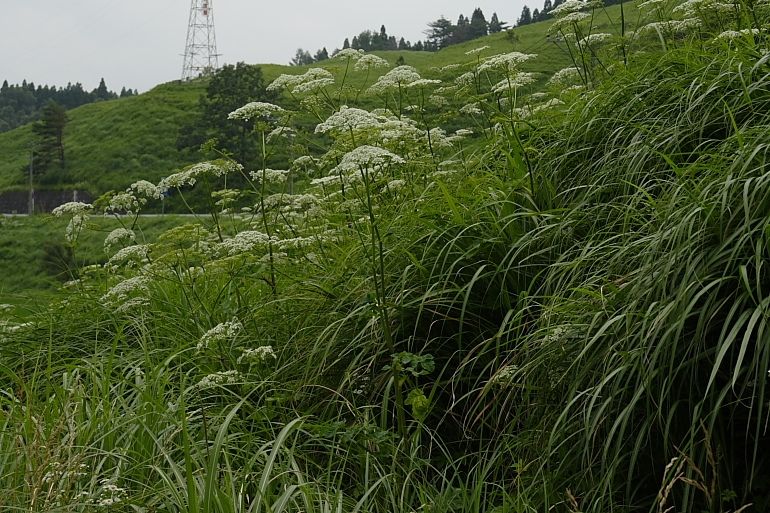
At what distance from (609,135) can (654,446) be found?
178 cm

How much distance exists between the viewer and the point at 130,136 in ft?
187

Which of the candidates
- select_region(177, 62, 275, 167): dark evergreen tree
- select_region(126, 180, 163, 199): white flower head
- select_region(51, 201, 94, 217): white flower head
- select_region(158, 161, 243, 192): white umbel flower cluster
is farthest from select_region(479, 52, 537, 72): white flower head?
select_region(177, 62, 275, 167): dark evergreen tree

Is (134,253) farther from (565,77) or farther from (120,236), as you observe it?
(565,77)

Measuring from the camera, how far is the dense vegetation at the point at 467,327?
2654mm

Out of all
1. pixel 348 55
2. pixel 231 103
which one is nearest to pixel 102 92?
pixel 231 103

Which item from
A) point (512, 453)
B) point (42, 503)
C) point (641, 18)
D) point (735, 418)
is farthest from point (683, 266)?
point (641, 18)

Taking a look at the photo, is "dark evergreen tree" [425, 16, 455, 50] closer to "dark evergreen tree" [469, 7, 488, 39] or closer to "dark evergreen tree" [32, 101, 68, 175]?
"dark evergreen tree" [469, 7, 488, 39]

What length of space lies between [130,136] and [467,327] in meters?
57.0

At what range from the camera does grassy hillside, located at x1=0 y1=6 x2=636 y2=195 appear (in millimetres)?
51656

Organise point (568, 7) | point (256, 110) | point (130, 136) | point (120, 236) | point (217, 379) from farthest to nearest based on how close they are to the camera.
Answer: point (130, 136) < point (568, 7) < point (120, 236) < point (256, 110) < point (217, 379)

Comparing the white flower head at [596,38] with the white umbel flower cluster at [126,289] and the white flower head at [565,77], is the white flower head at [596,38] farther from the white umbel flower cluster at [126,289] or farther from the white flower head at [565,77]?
the white umbel flower cluster at [126,289]

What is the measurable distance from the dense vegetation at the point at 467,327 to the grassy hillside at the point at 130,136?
43.3m

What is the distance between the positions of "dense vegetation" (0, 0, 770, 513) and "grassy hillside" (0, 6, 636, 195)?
43.3m

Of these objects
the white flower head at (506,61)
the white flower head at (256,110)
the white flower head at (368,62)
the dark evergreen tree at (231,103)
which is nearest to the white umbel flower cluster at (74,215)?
the white flower head at (256,110)
